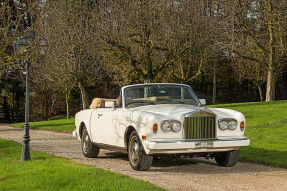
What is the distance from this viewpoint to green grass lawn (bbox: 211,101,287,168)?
419 inches

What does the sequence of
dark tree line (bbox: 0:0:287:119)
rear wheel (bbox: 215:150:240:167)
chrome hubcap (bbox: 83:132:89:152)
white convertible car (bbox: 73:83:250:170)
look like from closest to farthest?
white convertible car (bbox: 73:83:250:170) → rear wheel (bbox: 215:150:240:167) → chrome hubcap (bbox: 83:132:89:152) → dark tree line (bbox: 0:0:287:119)

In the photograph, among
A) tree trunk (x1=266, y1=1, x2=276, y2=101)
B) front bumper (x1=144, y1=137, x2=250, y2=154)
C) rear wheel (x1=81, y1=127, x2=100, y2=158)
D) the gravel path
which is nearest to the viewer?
the gravel path

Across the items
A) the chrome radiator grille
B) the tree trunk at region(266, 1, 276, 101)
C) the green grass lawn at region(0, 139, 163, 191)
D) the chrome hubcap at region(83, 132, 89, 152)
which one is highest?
the tree trunk at region(266, 1, 276, 101)

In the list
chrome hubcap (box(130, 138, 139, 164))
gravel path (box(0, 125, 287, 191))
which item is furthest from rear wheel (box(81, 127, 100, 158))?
chrome hubcap (box(130, 138, 139, 164))

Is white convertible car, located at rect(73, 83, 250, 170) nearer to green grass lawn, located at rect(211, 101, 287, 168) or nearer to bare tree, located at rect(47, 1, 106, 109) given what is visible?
green grass lawn, located at rect(211, 101, 287, 168)

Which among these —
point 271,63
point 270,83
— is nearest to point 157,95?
point 271,63

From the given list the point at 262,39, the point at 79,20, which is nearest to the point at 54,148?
the point at 79,20

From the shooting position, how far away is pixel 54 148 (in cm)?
1397

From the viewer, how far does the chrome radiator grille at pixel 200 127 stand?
837 centimetres

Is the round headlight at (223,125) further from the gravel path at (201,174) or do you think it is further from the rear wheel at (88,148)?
the rear wheel at (88,148)

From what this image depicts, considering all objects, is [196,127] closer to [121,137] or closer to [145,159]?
[145,159]

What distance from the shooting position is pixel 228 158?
9289 mm

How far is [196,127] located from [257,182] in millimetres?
1560

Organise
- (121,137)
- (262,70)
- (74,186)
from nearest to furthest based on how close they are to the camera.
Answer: (74,186) → (121,137) → (262,70)
